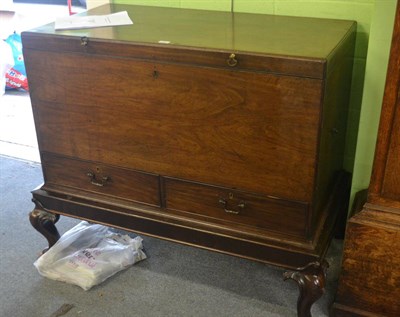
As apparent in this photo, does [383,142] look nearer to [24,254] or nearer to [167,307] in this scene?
[167,307]

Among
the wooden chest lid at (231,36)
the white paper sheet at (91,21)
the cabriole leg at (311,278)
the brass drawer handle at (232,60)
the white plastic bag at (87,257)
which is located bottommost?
the white plastic bag at (87,257)

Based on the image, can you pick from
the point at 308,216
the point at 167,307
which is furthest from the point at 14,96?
the point at 308,216

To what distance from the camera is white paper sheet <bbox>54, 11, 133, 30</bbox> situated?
1514mm

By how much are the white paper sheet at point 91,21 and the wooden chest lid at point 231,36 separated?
1.2 inches

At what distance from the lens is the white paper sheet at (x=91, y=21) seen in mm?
1514

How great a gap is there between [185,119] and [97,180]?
40cm

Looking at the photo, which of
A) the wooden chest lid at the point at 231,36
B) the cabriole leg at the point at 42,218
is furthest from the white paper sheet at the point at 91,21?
the cabriole leg at the point at 42,218

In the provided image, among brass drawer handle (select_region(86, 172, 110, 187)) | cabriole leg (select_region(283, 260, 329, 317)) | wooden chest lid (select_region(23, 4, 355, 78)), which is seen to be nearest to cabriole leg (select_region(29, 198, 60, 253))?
brass drawer handle (select_region(86, 172, 110, 187))

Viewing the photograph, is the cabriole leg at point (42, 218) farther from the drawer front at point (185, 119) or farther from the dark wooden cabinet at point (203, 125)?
the drawer front at point (185, 119)

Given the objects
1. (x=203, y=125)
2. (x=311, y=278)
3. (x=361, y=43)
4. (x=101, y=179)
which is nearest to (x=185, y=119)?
(x=203, y=125)

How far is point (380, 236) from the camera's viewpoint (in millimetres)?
1352

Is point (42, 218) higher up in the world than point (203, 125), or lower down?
lower down

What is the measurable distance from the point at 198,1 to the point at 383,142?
2.89ft

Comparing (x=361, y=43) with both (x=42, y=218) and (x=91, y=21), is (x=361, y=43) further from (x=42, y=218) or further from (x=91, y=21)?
(x=42, y=218)
